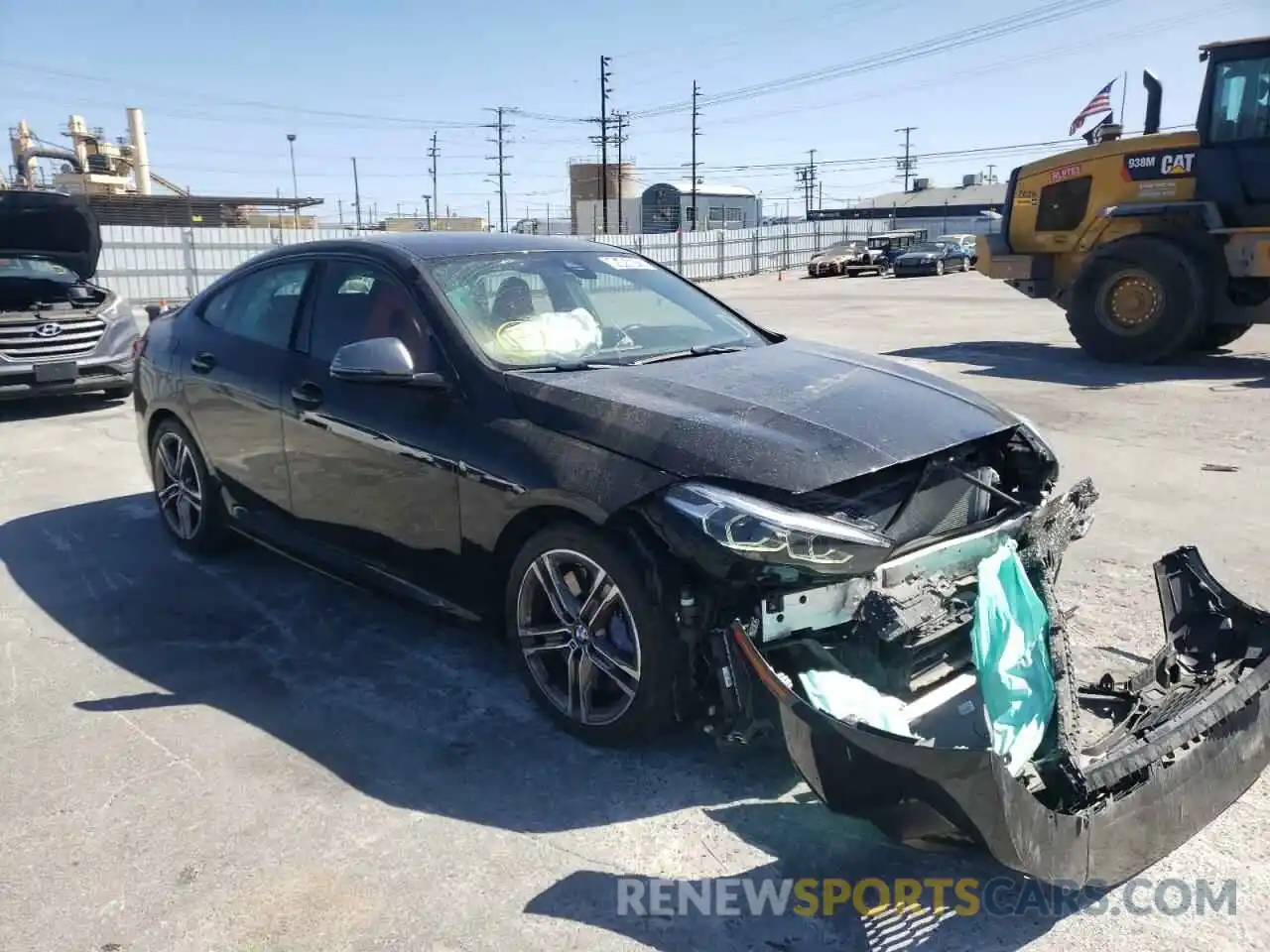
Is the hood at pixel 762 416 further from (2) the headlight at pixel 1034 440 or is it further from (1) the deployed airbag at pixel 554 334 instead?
(1) the deployed airbag at pixel 554 334

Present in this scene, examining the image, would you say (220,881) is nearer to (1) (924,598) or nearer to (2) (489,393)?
(2) (489,393)

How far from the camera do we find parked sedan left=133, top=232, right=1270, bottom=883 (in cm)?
247

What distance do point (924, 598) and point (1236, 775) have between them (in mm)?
909

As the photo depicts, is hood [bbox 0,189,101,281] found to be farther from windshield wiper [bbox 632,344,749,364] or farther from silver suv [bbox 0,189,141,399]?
windshield wiper [bbox 632,344,749,364]

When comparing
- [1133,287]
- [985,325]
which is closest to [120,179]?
[985,325]

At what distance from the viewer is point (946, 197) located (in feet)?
281

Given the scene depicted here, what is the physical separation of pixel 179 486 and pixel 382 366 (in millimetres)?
2426

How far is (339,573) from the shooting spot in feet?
13.8

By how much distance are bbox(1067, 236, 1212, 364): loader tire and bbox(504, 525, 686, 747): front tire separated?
10521mm

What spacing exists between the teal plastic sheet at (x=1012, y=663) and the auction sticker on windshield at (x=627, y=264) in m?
2.34

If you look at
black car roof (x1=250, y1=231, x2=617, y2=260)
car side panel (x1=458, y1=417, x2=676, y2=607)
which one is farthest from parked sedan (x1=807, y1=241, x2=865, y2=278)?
car side panel (x1=458, y1=417, x2=676, y2=607)

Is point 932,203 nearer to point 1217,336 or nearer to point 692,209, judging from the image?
point 692,209

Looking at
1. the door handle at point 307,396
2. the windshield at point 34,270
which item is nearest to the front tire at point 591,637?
the door handle at point 307,396

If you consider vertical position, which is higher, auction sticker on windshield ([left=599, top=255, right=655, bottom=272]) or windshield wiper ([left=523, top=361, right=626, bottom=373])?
auction sticker on windshield ([left=599, top=255, right=655, bottom=272])
